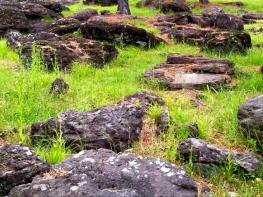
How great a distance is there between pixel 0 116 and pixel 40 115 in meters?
0.63

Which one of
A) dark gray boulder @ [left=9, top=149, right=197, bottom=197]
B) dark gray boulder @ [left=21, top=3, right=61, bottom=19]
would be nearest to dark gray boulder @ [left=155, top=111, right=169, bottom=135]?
dark gray boulder @ [left=9, top=149, right=197, bottom=197]

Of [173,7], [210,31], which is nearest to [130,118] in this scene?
[210,31]

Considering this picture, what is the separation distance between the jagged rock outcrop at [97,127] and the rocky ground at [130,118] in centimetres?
1

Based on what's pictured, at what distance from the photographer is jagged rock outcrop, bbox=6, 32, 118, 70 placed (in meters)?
12.0

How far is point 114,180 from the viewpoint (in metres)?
4.70

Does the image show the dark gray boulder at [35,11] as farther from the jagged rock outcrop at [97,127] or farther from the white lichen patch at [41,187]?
the white lichen patch at [41,187]

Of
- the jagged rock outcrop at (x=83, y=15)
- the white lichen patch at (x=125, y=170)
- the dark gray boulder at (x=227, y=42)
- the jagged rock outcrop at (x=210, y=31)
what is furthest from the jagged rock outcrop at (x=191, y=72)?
the jagged rock outcrop at (x=83, y=15)

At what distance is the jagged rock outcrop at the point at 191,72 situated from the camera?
33.9 feet

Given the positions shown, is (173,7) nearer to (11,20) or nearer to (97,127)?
(11,20)

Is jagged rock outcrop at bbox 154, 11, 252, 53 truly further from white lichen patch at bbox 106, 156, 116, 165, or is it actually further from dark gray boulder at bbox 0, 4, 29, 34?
white lichen patch at bbox 106, 156, 116, 165

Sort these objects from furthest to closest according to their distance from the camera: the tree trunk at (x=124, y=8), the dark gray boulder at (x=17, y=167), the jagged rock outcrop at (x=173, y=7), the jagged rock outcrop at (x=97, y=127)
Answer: the jagged rock outcrop at (x=173, y=7) < the tree trunk at (x=124, y=8) < the jagged rock outcrop at (x=97, y=127) < the dark gray boulder at (x=17, y=167)

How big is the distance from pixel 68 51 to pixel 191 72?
3.38m

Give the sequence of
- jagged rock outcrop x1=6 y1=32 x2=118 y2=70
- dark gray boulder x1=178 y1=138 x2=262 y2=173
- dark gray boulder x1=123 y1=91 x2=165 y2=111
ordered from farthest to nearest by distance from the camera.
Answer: jagged rock outcrop x1=6 y1=32 x2=118 y2=70
dark gray boulder x1=123 y1=91 x2=165 y2=111
dark gray boulder x1=178 y1=138 x2=262 y2=173

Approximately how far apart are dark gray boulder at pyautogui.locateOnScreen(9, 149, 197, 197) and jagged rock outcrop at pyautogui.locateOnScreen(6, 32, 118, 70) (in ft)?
22.0
